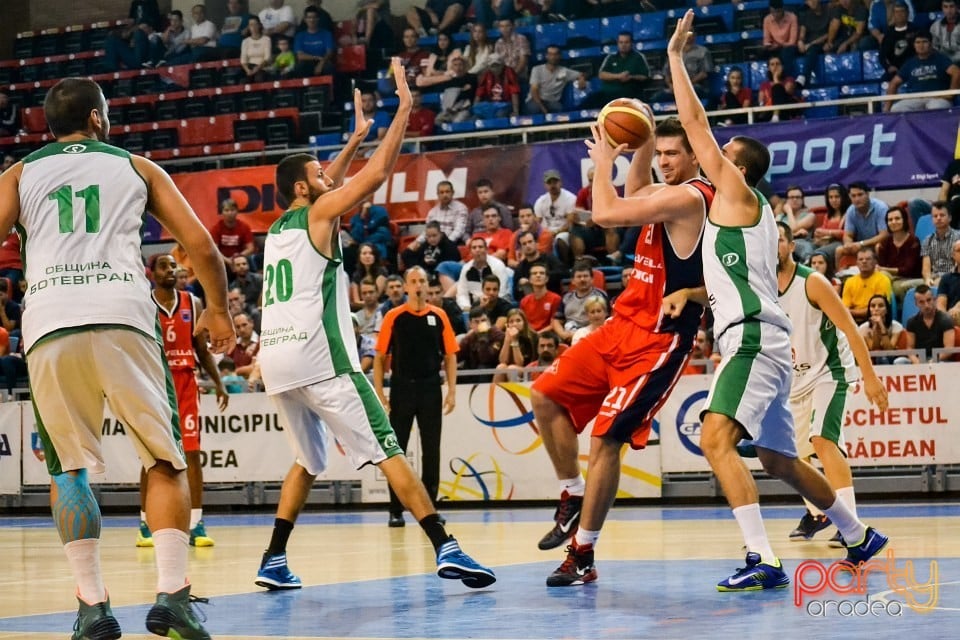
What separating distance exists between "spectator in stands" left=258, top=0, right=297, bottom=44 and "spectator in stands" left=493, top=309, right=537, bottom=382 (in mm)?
12205

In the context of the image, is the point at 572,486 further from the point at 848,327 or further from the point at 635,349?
the point at 848,327

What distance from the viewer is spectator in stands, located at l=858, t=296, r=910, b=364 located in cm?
1455

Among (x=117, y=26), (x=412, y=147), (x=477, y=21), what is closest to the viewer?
(x=412, y=147)

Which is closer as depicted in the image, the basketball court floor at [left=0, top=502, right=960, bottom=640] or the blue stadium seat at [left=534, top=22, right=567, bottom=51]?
the basketball court floor at [left=0, top=502, right=960, bottom=640]

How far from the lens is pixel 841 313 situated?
332 inches

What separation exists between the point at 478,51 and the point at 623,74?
3064 millimetres

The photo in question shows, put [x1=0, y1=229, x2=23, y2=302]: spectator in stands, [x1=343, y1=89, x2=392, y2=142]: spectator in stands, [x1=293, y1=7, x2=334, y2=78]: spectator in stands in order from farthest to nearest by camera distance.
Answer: [x1=293, y1=7, x2=334, y2=78]: spectator in stands
[x1=343, y1=89, x2=392, y2=142]: spectator in stands
[x1=0, y1=229, x2=23, y2=302]: spectator in stands

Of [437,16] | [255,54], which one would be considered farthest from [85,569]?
[255,54]

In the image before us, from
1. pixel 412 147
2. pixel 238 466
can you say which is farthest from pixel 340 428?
pixel 412 147

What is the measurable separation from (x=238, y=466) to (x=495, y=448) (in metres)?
3.23

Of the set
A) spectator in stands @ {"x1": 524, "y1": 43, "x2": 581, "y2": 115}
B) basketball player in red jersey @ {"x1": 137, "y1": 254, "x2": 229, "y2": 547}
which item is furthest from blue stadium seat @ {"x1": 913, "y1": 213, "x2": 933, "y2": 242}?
basketball player in red jersey @ {"x1": 137, "y1": 254, "x2": 229, "y2": 547}

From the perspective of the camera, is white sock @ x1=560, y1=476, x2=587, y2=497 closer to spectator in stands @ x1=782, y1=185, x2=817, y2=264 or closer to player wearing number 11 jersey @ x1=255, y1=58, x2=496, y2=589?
player wearing number 11 jersey @ x1=255, y1=58, x2=496, y2=589

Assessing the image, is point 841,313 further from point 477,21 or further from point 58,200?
point 477,21

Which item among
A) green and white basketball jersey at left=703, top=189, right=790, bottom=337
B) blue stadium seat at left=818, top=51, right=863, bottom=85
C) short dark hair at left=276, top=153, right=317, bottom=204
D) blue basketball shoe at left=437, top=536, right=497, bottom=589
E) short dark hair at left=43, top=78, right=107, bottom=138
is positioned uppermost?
blue stadium seat at left=818, top=51, right=863, bottom=85
